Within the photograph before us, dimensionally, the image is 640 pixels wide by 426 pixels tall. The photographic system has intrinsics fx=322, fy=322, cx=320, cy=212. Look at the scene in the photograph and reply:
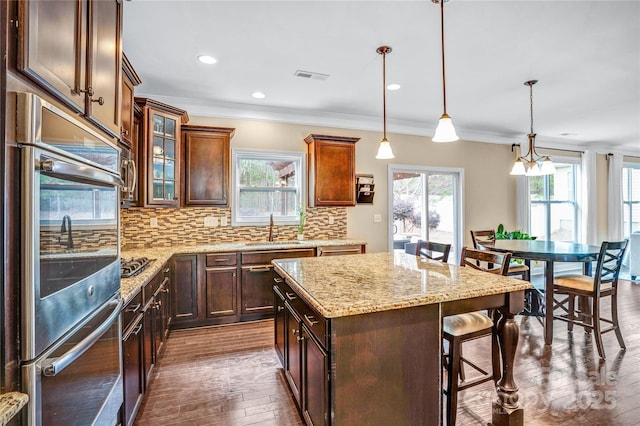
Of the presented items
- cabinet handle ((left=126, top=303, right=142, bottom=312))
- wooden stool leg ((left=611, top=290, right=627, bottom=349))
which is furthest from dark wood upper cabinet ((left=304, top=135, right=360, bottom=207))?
wooden stool leg ((left=611, top=290, right=627, bottom=349))

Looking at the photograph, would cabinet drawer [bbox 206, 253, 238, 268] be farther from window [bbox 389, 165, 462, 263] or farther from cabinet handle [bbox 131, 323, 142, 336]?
window [bbox 389, 165, 462, 263]

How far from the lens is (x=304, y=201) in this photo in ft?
14.6

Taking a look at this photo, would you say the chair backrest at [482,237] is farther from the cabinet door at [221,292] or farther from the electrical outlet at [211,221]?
the electrical outlet at [211,221]

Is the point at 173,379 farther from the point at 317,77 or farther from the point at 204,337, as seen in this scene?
the point at 317,77

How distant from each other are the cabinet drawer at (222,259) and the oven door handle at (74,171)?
89.8 inches

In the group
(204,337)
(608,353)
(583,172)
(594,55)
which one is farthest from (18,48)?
(583,172)

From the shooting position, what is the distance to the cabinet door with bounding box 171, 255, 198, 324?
3.42 m

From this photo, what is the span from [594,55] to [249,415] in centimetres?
406

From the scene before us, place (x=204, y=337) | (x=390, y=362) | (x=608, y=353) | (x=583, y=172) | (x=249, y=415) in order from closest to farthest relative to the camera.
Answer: (x=390, y=362)
(x=249, y=415)
(x=608, y=353)
(x=204, y=337)
(x=583, y=172)

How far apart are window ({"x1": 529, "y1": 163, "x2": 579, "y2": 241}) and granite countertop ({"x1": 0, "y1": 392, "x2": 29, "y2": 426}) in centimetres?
715

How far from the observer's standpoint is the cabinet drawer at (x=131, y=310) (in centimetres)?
169

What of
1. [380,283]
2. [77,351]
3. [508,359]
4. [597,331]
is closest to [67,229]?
[77,351]

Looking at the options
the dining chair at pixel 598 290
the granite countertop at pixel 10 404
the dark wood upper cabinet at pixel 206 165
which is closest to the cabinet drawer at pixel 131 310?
the granite countertop at pixel 10 404

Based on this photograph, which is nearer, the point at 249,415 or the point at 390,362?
the point at 390,362
